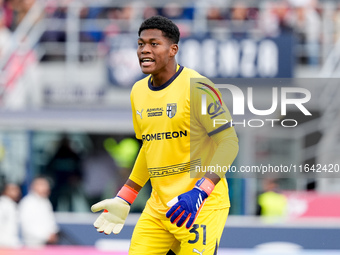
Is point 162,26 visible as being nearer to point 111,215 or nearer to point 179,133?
point 179,133

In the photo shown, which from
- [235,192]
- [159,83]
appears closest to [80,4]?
[235,192]

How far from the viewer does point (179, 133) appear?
4.50m

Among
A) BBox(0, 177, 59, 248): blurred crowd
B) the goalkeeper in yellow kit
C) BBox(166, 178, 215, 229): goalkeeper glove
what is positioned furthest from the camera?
BBox(0, 177, 59, 248): blurred crowd

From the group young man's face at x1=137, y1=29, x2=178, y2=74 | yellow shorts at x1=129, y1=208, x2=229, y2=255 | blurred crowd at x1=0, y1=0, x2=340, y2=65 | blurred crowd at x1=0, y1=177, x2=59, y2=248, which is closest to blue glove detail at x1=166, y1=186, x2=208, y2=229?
yellow shorts at x1=129, y1=208, x2=229, y2=255

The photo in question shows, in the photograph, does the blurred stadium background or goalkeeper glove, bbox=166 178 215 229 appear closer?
goalkeeper glove, bbox=166 178 215 229

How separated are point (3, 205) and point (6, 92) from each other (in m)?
3.81

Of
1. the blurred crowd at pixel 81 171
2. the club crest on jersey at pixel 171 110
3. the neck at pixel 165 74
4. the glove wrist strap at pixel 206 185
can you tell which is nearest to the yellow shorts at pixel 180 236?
the glove wrist strap at pixel 206 185

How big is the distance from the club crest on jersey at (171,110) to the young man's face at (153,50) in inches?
9.8

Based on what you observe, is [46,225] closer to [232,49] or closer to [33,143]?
[33,143]

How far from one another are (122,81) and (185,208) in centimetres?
903

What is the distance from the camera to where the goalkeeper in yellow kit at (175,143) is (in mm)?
4410

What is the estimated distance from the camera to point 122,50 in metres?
12.8

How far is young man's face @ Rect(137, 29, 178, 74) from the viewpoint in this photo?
445 cm

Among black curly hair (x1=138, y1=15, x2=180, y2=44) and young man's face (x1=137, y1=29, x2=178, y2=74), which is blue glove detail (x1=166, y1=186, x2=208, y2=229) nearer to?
young man's face (x1=137, y1=29, x2=178, y2=74)
